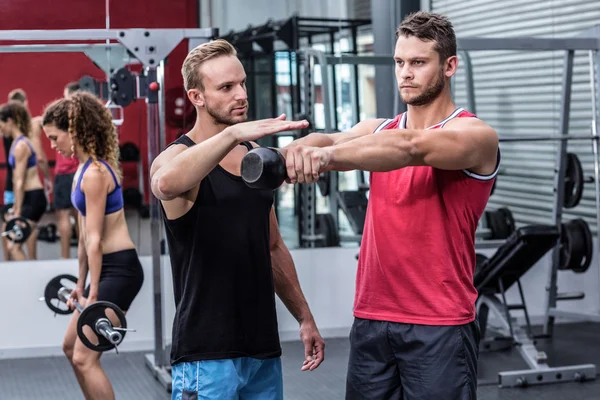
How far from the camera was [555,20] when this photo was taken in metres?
5.66

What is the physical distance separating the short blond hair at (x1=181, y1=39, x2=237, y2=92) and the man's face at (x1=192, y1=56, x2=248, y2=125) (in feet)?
0.04

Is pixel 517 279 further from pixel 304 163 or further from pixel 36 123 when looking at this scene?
pixel 304 163

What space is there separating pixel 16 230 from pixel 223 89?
3313 mm

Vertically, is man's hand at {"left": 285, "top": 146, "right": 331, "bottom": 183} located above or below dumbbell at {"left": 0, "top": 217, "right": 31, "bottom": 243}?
above

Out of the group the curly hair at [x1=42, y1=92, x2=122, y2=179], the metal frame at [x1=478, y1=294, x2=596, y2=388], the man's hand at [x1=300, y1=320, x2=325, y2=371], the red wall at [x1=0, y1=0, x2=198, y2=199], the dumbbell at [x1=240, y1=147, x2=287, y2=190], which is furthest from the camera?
the red wall at [x1=0, y1=0, x2=198, y2=199]

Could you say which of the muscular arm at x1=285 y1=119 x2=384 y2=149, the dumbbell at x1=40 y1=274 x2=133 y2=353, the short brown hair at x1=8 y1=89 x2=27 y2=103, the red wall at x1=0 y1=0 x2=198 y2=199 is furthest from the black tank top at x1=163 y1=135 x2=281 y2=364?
the short brown hair at x1=8 y1=89 x2=27 y2=103

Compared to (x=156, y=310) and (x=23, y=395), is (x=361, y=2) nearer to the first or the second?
(x=156, y=310)

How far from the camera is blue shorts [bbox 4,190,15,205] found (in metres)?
4.96

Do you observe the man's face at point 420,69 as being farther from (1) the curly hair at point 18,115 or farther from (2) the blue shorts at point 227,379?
(1) the curly hair at point 18,115

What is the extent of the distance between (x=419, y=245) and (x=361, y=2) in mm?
3826

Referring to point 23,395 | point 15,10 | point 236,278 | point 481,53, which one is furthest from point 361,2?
point 236,278

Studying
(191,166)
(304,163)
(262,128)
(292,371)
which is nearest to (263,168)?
(304,163)

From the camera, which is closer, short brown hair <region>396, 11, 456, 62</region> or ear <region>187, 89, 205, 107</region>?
short brown hair <region>396, 11, 456, 62</region>

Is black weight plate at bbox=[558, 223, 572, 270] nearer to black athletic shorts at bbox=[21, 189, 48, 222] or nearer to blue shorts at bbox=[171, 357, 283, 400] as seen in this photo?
black athletic shorts at bbox=[21, 189, 48, 222]
